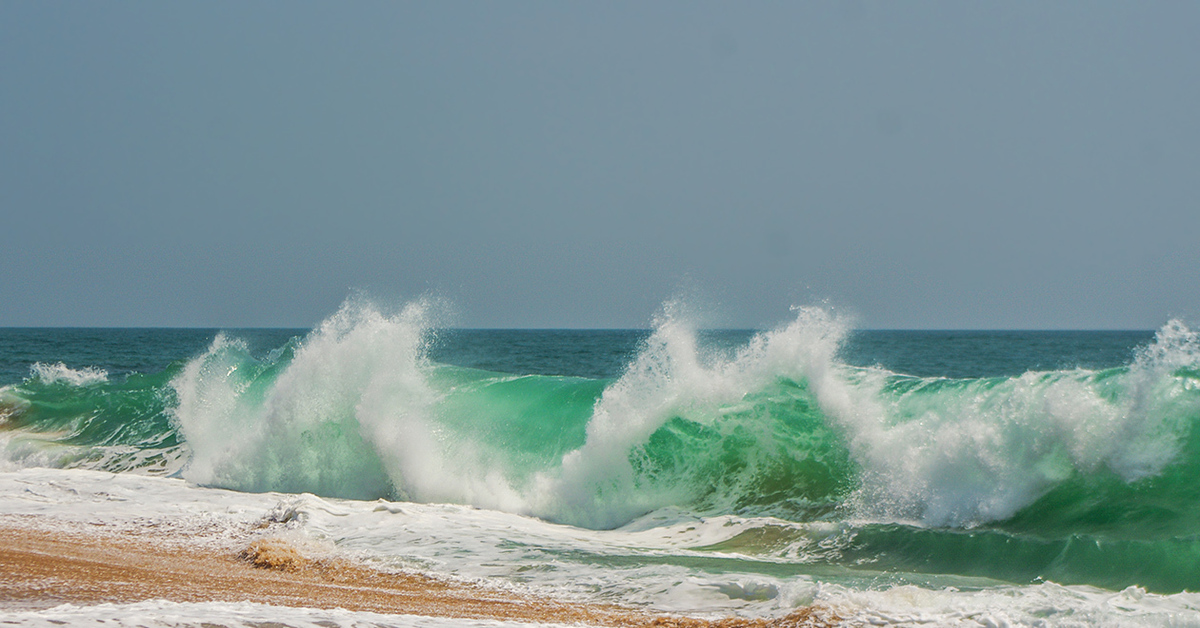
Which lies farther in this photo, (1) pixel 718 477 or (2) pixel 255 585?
(1) pixel 718 477

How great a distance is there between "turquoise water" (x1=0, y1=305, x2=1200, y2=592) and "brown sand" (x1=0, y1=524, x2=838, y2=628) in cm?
172

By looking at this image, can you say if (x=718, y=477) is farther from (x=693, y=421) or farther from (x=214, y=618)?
(x=214, y=618)

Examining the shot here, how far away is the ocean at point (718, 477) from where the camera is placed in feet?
20.4

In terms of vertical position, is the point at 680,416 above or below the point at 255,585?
above

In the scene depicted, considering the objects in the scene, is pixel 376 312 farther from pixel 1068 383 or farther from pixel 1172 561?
pixel 1172 561

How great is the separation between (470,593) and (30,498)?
20.2 ft

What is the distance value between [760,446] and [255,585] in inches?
235

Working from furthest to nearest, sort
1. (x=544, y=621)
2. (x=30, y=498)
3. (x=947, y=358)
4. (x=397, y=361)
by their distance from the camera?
1. (x=947, y=358)
2. (x=397, y=361)
3. (x=30, y=498)
4. (x=544, y=621)

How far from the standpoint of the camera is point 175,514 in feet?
28.7

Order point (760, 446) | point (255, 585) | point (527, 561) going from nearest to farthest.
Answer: point (255, 585) → point (527, 561) → point (760, 446)

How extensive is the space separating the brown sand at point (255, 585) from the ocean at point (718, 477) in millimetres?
294

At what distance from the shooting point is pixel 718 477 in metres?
10.1

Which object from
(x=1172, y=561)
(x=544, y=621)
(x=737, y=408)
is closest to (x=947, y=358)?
(x=737, y=408)

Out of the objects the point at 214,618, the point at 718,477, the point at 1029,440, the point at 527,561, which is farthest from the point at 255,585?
the point at 1029,440
